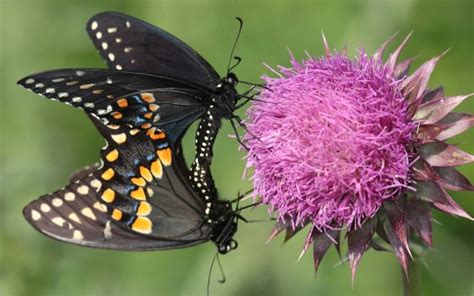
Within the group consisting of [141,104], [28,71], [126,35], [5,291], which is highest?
[28,71]

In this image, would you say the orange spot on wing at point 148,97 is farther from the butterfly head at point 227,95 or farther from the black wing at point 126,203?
the butterfly head at point 227,95

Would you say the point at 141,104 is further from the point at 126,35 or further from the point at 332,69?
the point at 332,69

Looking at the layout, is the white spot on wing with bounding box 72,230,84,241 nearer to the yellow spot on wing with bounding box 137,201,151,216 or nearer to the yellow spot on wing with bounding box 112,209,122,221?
the yellow spot on wing with bounding box 112,209,122,221

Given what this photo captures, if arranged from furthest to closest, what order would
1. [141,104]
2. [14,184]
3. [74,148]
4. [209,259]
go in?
[74,148] → [209,259] → [14,184] → [141,104]

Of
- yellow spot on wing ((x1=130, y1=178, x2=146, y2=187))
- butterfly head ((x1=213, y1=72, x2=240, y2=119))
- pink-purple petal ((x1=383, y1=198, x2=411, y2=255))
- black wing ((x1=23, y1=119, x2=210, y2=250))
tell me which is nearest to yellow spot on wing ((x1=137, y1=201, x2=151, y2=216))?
black wing ((x1=23, y1=119, x2=210, y2=250))

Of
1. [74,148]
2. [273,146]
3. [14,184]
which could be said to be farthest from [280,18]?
[273,146]
